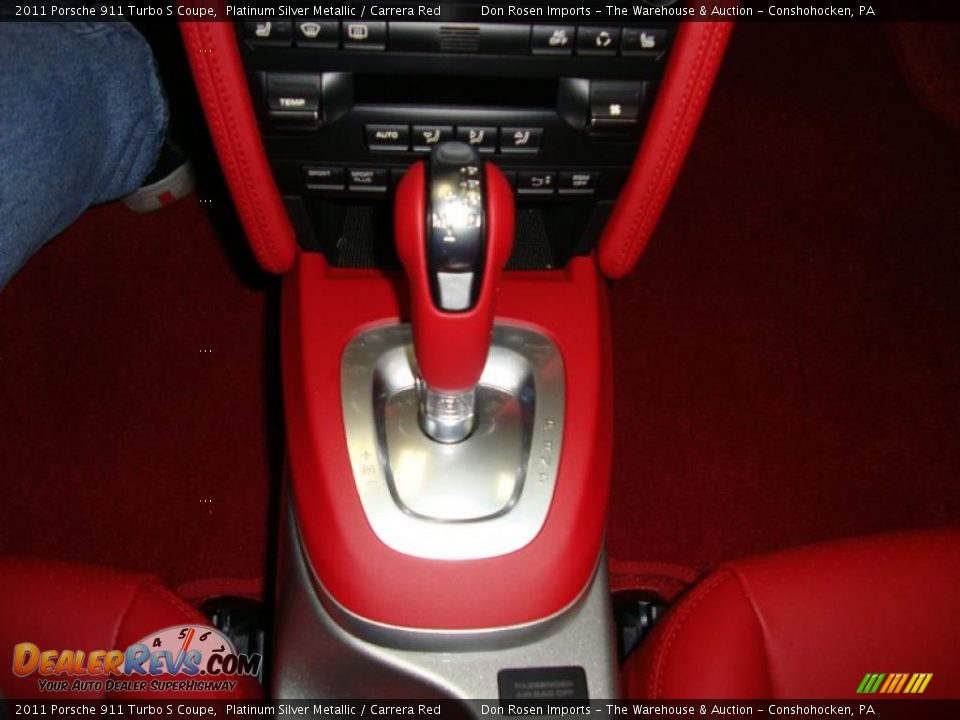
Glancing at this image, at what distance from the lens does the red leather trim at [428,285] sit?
0.44 metres

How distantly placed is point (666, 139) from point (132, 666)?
496mm

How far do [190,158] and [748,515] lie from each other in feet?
3.10

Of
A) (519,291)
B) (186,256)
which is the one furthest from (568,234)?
(186,256)

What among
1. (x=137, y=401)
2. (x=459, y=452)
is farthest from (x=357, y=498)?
(x=137, y=401)

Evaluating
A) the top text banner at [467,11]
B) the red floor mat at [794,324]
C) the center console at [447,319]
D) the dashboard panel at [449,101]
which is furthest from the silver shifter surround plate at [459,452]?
the red floor mat at [794,324]

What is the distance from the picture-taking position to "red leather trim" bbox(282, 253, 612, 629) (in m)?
0.55

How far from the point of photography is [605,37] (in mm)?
480

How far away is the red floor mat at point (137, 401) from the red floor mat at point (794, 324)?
18.9 inches

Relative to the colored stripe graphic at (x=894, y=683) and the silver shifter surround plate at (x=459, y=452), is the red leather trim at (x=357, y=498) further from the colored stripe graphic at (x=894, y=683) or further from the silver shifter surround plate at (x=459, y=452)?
the colored stripe graphic at (x=894, y=683)

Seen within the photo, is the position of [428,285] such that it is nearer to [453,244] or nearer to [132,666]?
[453,244]

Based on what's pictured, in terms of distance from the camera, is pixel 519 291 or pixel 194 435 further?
pixel 194 435

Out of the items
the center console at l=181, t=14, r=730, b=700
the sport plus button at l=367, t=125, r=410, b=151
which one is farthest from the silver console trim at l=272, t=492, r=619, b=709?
the sport plus button at l=367, t=125, r=410, b=151

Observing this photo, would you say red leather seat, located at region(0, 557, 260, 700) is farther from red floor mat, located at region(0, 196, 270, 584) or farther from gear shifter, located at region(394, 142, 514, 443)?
red floor mat, located at region(0, 196, 270, 584)

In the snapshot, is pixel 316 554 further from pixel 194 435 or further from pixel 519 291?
pixel 194 435
